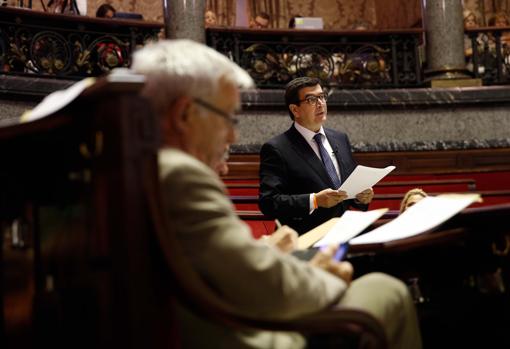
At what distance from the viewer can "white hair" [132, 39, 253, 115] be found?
58.2 inches

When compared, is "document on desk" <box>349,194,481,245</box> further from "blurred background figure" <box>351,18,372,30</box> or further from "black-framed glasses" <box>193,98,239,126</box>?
"blurred background figure" <box>351,18,372,30</box>

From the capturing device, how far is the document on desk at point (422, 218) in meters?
2.03

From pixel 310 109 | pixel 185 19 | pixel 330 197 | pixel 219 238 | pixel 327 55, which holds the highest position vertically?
pixel 185 19

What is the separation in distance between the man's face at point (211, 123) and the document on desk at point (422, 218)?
72 cm

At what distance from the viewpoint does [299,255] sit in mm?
2236

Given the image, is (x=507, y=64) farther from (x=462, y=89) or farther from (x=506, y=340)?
(x=506, y=340)

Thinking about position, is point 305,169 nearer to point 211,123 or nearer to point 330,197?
point 330,197

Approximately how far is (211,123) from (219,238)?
312 millimetres

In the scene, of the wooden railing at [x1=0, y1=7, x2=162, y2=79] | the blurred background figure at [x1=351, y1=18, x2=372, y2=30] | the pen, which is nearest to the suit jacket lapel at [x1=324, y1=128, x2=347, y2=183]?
the pen

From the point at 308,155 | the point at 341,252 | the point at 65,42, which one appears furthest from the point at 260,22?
the point at 341,252

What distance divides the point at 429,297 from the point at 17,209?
1.23 m

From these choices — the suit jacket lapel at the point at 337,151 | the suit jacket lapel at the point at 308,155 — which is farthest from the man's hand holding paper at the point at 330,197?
the suit jacket lapel at the point at 337,151

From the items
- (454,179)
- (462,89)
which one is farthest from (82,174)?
(462,89)

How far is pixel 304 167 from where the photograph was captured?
3518 millimetres
